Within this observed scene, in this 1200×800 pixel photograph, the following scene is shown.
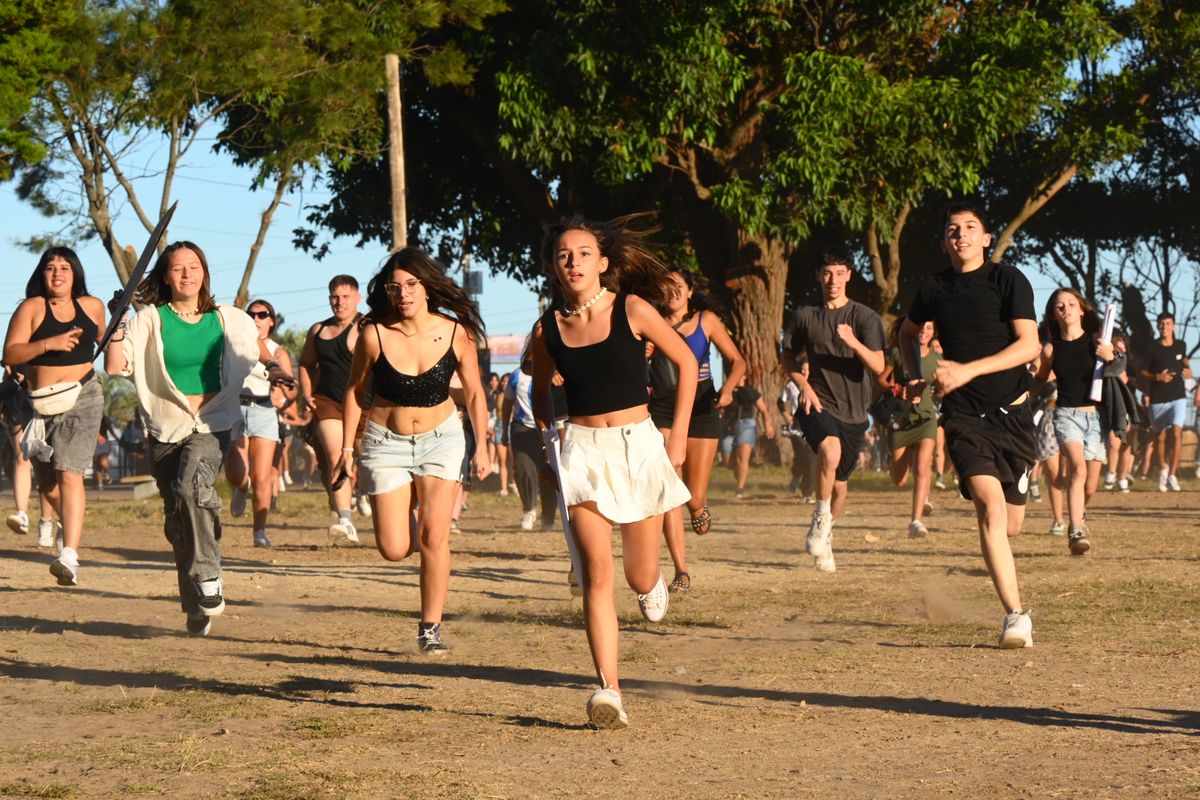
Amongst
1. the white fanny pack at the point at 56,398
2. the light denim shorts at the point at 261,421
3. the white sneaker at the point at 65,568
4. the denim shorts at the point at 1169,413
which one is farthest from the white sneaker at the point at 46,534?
the denim shorts at the point at 1169,413

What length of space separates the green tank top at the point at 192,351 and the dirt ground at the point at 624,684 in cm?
129

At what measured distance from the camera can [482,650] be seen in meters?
8.26

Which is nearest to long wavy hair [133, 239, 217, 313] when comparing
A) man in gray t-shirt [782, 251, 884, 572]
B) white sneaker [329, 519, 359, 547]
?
man in gray t-shirt [782, 251, 884, 572]

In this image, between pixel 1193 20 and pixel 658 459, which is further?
pixel 1193 20

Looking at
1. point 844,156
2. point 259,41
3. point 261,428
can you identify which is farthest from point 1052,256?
point 261,428

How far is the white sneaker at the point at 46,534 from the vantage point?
14242 mm

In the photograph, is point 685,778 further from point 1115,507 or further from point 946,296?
point 1115,507

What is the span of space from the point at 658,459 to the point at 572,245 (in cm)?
86

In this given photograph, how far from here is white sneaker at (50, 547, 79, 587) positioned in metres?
9.89

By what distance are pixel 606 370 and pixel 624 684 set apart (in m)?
1.40

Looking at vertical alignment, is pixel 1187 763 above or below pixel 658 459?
below

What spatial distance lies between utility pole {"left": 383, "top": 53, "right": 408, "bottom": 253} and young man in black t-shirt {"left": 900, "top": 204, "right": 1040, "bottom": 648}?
58.9ft

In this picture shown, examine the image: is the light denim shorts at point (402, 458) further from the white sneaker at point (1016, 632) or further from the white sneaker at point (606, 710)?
the white sneaker at point (1016, 632)

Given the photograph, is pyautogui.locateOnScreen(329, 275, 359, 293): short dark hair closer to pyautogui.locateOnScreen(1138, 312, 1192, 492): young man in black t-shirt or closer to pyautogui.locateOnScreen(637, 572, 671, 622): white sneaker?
pyautogui.locateOnScreen(637, 572, 671, 622): white sneaker
